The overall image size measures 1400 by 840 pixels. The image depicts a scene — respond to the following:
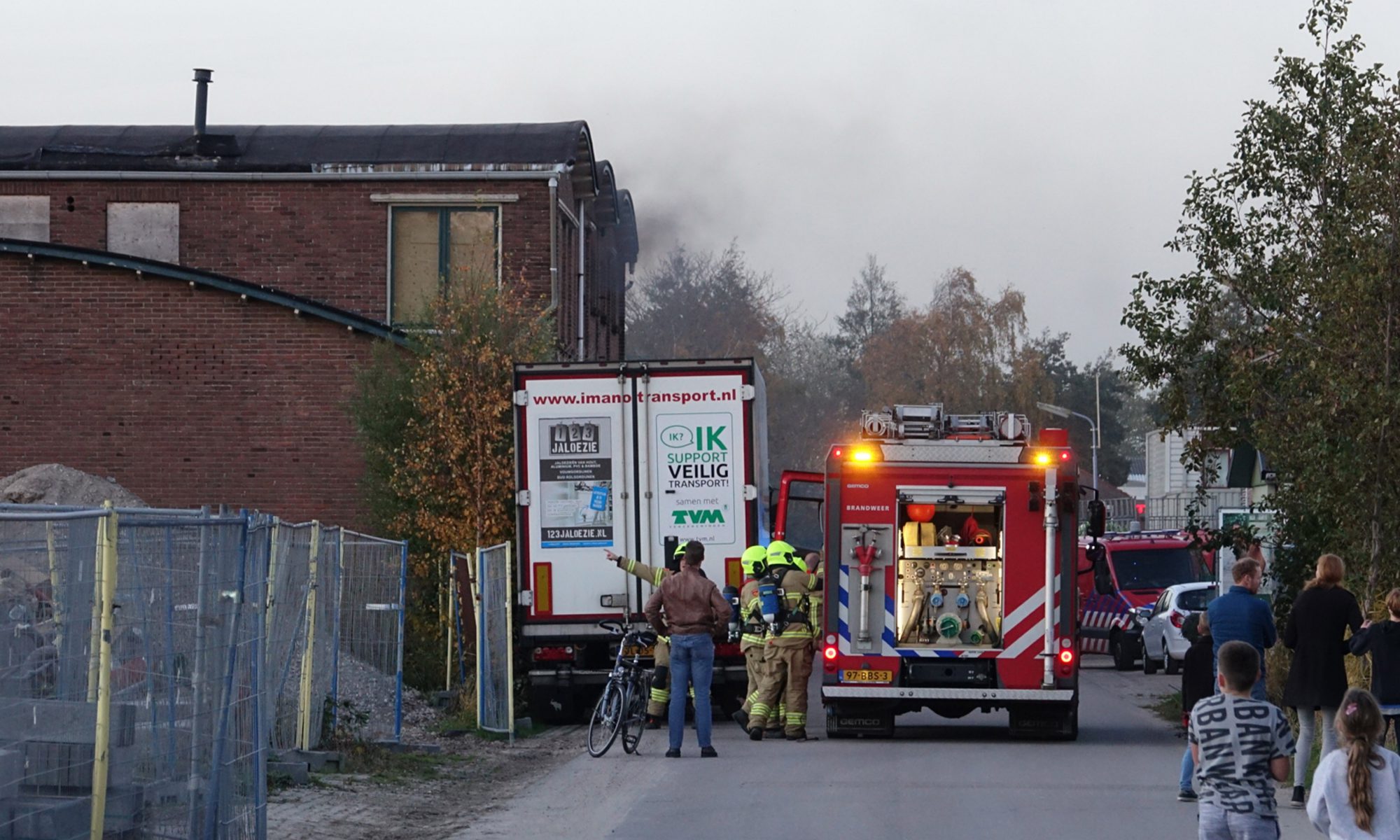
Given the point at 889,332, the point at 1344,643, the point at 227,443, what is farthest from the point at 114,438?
the point at 889,332

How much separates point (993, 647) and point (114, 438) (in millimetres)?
18633

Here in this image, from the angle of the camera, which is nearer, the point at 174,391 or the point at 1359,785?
the point at 1359,785

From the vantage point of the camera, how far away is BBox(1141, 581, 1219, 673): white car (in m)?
28.9

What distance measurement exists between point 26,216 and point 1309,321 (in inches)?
1000

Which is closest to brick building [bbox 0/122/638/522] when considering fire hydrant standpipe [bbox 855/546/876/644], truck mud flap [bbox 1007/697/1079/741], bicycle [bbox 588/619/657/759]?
fire hydrant standpipe [bbox 855/546/876/644]

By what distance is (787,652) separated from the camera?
17.3 metres

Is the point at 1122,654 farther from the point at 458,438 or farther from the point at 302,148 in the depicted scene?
the point at 302,148

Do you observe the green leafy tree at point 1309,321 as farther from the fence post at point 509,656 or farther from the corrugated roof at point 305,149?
the corrugated roof at point 305,149

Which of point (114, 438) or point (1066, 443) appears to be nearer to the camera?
point (1066, 443)

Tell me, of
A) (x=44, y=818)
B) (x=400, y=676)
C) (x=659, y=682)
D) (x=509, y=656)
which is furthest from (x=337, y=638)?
(x=44, y=818)

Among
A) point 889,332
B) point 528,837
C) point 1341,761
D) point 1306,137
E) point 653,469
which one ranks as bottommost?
point 528,837

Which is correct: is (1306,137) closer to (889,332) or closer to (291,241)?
(291,241)

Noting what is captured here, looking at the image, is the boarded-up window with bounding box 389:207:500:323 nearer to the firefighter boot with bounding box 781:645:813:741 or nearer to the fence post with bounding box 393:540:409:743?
the fence post with bounding box 393:540:409:743

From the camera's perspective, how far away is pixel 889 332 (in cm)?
7662
